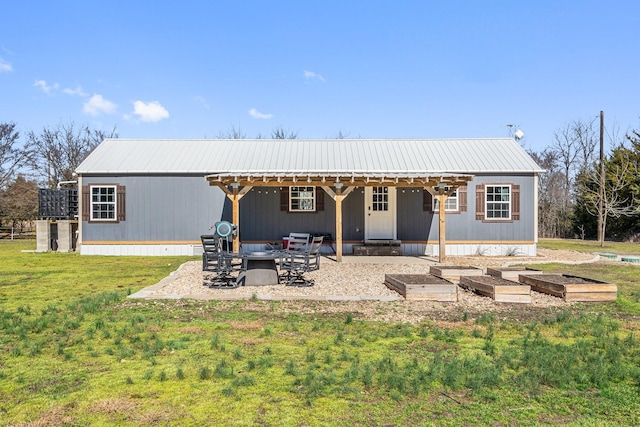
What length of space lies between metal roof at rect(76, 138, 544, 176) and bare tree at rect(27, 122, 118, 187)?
1799cm

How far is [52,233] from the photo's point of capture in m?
16.2

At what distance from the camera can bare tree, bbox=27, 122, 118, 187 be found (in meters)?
30.7

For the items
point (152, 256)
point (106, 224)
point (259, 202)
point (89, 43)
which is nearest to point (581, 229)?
point (259, 202)

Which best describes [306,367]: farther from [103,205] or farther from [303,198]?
[103,205]

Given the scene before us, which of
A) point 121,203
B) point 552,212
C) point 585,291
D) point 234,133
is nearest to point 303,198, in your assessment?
point 121,203

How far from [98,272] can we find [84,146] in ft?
90.0

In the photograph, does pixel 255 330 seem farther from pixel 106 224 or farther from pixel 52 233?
pixel 52 233

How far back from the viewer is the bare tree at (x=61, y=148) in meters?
30.7

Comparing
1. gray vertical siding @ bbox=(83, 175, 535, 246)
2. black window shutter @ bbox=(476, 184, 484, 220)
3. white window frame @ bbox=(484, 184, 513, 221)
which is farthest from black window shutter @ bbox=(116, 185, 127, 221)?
white window frame @ bbox=(484, 184, 513, 221)

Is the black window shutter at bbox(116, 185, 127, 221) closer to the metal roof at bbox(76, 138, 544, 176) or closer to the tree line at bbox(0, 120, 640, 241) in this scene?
the metal roof at bbox(76, 138, 544, 176)

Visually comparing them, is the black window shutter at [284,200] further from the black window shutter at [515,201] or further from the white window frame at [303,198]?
the black window shutter at [515,201]

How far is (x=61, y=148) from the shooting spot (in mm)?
32875

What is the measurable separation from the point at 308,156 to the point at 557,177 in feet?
69.0

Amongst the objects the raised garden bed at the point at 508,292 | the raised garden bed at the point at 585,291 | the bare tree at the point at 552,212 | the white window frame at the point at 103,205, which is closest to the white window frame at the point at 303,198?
the white window frame at the point at 103,205
